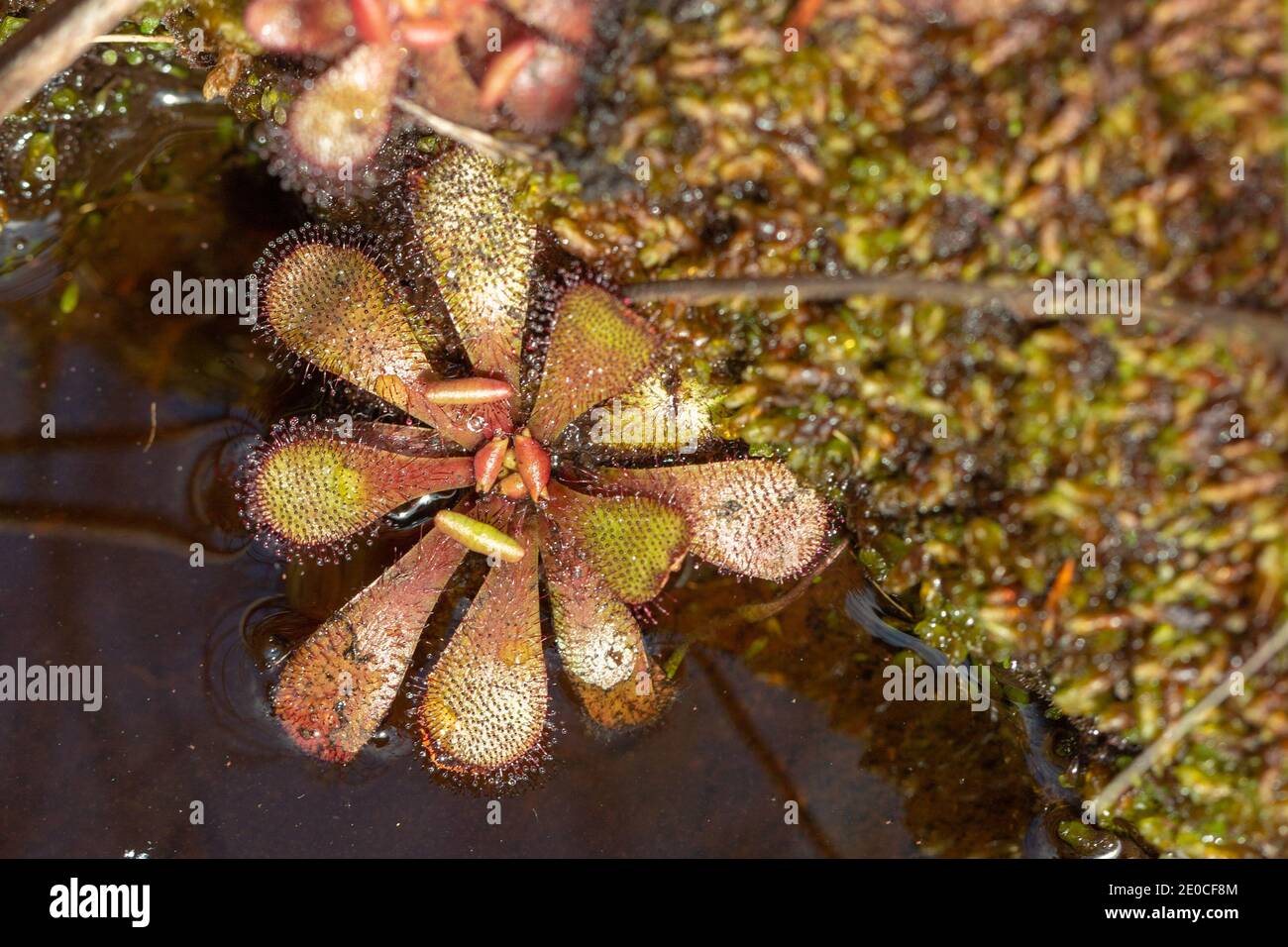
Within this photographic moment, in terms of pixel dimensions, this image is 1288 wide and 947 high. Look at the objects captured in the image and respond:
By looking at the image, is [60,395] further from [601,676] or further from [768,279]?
[768,279]

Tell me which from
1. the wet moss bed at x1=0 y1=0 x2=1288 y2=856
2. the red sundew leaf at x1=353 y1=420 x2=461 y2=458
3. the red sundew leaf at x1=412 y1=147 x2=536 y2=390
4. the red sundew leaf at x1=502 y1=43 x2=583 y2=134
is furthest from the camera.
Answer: the red sundew leaf at x1=353 y1=420 x2=461 y2=458

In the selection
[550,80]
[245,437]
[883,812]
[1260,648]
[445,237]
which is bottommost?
[883,812]

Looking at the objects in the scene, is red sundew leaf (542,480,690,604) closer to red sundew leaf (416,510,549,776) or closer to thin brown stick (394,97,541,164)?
red sundew leaf (416,510,549,776)

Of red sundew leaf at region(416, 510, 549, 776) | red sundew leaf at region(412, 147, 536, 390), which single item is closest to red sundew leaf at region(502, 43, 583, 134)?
red sundew leaf at region(412, 147, 536, 390)

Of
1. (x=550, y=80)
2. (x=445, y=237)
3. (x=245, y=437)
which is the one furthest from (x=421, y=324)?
(x=550, y=80)

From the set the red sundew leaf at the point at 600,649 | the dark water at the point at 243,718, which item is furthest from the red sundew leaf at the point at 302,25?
the red sundew leaf at the point at 600,649

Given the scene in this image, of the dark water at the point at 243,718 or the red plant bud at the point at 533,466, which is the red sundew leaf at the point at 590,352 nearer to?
the red plant bud at the point at 533,466

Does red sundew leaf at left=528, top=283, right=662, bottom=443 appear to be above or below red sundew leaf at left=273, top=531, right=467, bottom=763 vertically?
above
